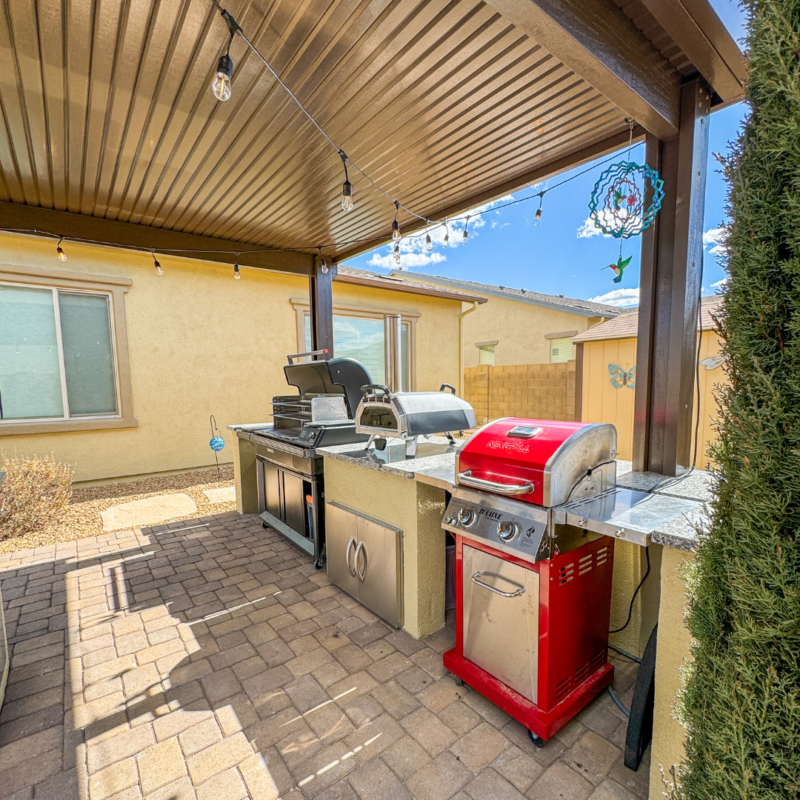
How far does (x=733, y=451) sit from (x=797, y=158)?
0.60 metres

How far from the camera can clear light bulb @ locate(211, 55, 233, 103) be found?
158 centimetres

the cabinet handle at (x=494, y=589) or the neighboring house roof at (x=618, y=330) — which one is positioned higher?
the neighboring house roof at (x=618, y=330)

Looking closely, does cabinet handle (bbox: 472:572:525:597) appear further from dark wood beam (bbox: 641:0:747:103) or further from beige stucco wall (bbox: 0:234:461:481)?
beige stucco wall (bbox: 0:234:461:481)

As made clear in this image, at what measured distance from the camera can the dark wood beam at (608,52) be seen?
1.47 m

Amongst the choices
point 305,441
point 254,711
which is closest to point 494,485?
point 254,711

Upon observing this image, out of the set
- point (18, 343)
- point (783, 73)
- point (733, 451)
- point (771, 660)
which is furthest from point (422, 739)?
point (18, 343)

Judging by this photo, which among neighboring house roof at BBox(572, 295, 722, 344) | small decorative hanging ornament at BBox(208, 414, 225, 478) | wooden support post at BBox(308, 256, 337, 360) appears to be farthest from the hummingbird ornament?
small decorative hanging ornament at BBox(208, 414, 225, 478)

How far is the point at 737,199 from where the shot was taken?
885 millimetres

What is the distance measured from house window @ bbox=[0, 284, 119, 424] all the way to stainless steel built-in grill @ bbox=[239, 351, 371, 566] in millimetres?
2716

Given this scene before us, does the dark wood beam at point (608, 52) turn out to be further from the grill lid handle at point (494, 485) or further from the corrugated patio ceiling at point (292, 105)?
the grill lid handle at point (494, 485)

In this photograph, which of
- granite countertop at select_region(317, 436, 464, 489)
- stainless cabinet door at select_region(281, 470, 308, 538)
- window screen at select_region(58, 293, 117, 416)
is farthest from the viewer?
window screen at select_region(58, 293, 117, 416)

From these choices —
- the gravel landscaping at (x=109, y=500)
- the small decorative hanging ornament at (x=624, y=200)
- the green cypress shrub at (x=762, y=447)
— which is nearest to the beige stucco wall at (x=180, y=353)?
the gravel landscaping at (x=109, y=500)

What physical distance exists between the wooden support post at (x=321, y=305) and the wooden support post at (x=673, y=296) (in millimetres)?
3468

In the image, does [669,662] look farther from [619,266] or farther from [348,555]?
[348,555]
